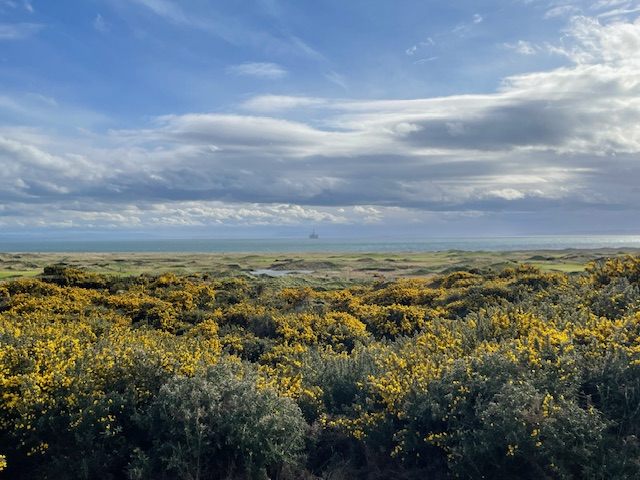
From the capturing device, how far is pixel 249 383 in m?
7.79

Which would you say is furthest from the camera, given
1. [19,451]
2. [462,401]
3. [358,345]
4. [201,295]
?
[201,295]

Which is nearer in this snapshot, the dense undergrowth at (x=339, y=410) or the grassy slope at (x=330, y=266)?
the dense undergrowth at (x=339, y=410)

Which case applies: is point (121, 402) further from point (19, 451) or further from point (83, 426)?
point (19, 451)

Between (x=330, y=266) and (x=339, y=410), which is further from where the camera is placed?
(x=330, y=266)

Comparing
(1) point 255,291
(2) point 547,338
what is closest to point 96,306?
(1) point 255,291

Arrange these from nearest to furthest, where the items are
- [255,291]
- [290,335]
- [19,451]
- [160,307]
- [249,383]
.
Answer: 1. [19,451]
2. [249,383]
3. [290,335]
4. [160,307]
5. [255,291]

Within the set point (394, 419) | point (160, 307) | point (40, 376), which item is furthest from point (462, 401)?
point (160, 307)

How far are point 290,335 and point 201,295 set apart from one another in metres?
6.48

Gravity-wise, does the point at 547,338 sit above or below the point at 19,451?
above

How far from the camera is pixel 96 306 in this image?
16531mm

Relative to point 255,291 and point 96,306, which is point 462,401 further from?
point 255,291

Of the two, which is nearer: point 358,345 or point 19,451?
point 19,451

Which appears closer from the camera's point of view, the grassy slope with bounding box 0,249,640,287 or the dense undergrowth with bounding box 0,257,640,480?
the dense undergrowth with bounding box 0,257,640,480

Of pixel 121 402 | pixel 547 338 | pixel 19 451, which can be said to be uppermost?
pixel 547 338
